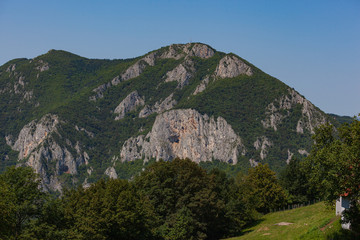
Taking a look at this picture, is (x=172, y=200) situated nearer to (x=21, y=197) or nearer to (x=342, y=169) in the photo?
(x=21, y=197)

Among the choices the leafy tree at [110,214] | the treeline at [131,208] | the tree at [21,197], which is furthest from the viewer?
the leafy tree at [110,214]

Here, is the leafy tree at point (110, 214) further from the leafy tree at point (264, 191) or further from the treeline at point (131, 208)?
the leafy tree at point (264, 191)

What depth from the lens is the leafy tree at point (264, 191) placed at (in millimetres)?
110438

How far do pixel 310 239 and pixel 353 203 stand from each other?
7.32 m

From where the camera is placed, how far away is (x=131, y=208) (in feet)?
249

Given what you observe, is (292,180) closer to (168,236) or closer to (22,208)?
(168,236)

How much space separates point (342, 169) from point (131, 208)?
41080 mm

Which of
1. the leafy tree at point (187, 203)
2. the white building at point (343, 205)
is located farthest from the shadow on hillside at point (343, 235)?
the leafy tree at point (187, 203)

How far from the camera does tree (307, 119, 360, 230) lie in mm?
41719

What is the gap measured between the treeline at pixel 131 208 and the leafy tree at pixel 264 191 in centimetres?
294

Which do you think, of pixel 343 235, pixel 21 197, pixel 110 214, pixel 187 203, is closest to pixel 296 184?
pixel 187 203

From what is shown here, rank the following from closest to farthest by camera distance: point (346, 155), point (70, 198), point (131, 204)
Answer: point (346, 155) < point (131, 204) < point (70, 198)

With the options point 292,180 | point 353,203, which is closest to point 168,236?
point 353,203

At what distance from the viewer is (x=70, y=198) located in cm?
8175
